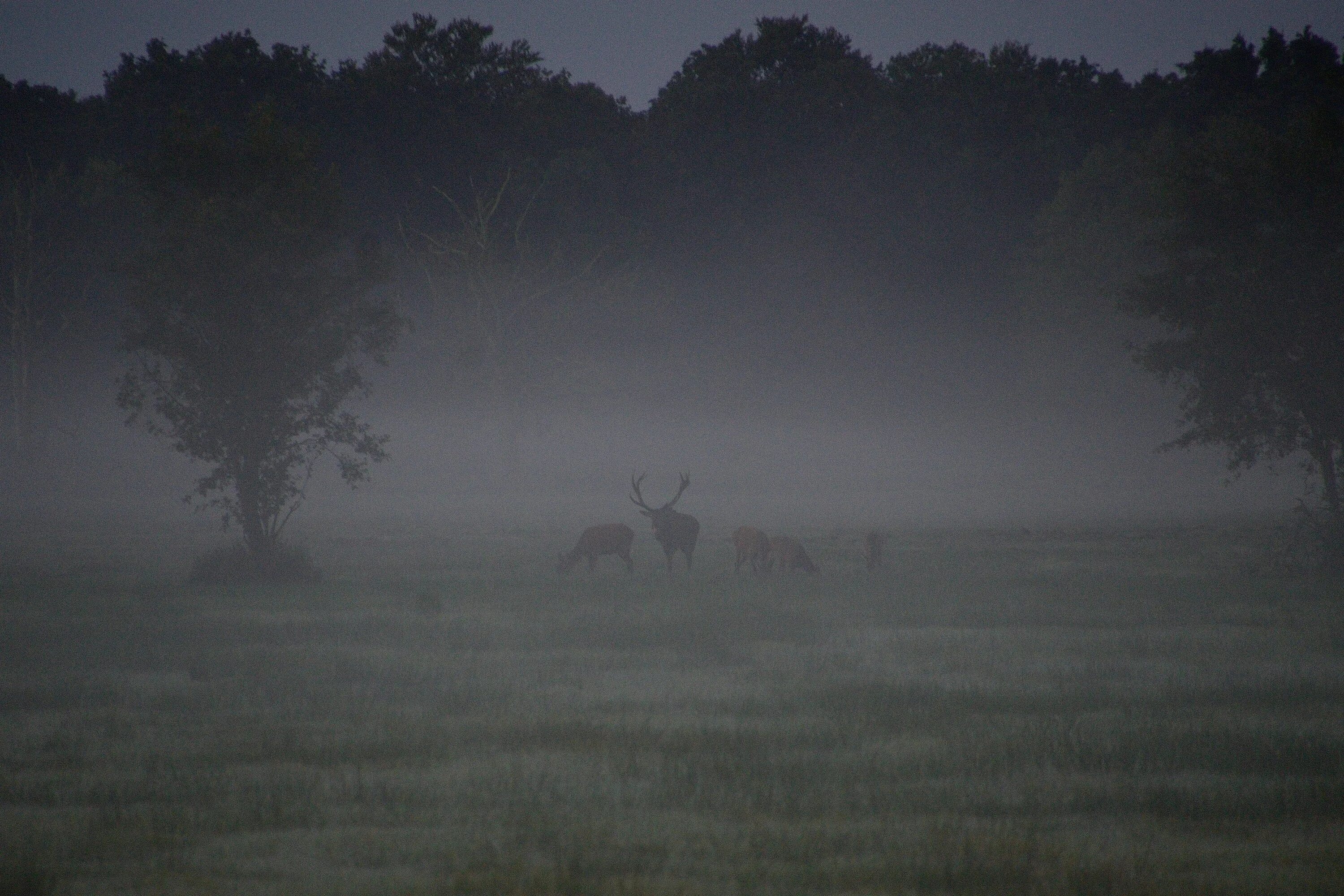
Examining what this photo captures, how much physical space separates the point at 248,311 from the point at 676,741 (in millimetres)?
17893

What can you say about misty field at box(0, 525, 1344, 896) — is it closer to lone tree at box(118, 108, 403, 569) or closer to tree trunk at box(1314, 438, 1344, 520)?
lone tree at box(118, 108, 403, 569)

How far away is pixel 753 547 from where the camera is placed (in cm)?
2609

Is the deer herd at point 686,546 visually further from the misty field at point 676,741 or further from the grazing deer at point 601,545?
the misty field at point 676,741

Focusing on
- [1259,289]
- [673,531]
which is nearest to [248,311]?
[673,531]

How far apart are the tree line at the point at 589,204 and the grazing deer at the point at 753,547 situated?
7380mm

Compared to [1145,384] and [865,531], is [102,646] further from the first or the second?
[1145,384]

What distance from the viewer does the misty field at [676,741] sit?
305 inches

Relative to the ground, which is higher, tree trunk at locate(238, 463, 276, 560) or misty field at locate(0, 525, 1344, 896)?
tree trunk at locate(238, 463, 276, 560)

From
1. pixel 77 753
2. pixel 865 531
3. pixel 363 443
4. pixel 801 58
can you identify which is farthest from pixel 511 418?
pixel 77 753

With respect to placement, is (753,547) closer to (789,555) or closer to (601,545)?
(789,555)

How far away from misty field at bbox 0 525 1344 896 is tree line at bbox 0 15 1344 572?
17.8ft

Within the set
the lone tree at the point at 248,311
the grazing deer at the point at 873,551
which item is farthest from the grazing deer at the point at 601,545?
the grazing deer at the point at 873,551

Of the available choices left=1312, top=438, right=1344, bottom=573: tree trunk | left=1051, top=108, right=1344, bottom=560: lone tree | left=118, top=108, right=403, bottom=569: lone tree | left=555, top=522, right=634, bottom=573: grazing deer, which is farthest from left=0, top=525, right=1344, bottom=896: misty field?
left=1051, top=108, right=1344, bottom=560: lone tree

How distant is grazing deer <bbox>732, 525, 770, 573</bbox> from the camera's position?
85.1 ft
